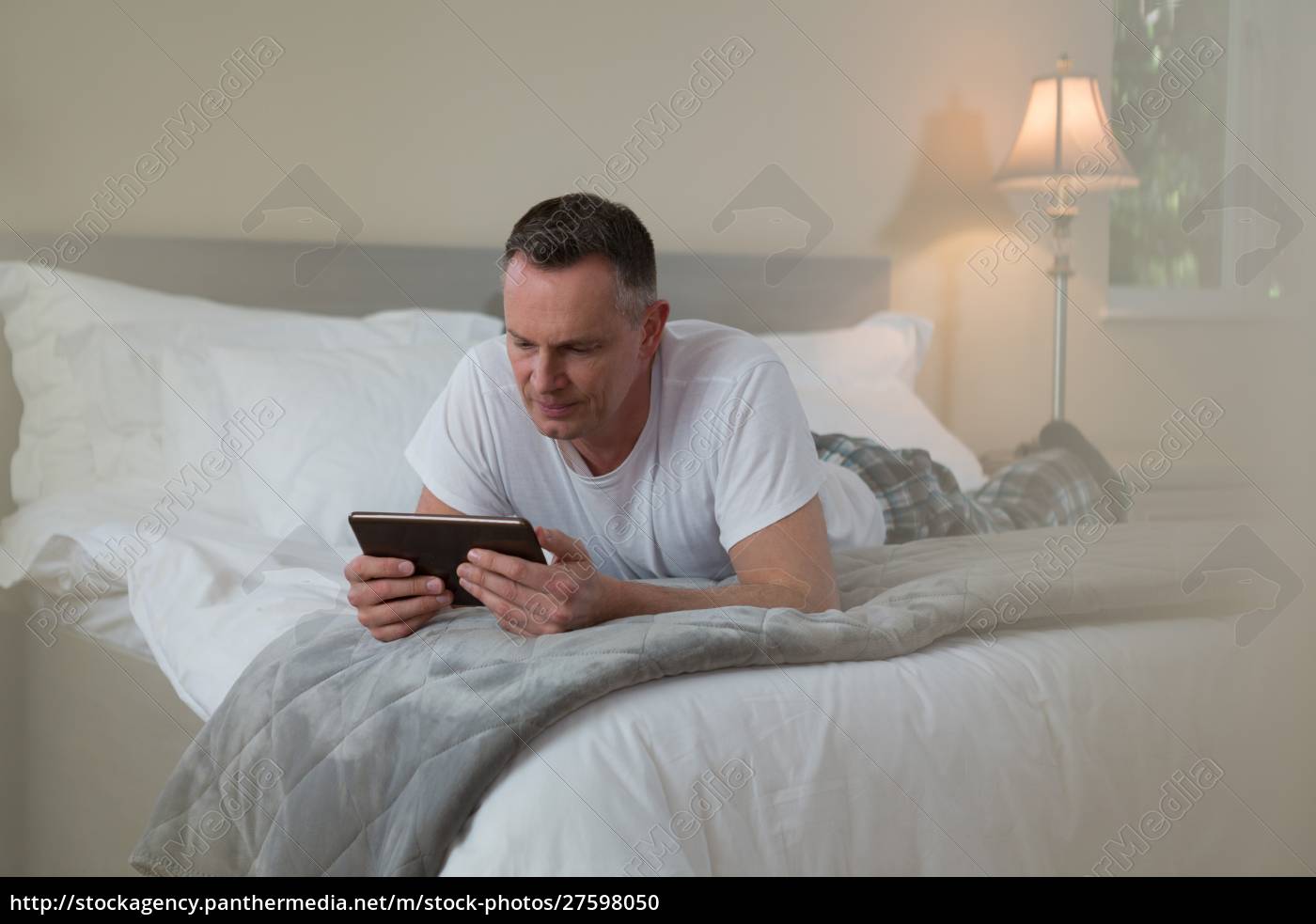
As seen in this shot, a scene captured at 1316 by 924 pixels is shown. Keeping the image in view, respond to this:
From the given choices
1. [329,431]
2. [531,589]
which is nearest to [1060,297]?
[329,431]

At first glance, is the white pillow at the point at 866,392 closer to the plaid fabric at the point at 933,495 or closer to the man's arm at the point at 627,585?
the plaid fabric at the point at 933,495

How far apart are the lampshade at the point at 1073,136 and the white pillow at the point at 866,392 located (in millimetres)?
555

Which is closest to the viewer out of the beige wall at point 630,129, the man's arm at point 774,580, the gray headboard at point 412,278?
the man's arm at point 774,580

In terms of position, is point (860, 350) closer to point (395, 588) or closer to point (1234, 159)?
point (395, 588)

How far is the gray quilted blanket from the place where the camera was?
Result: 0.98 meters

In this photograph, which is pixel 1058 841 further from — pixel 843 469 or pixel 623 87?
pixel 623 87

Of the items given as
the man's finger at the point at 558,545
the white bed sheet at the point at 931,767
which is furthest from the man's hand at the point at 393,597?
the white bed sheet at the point at 931,767

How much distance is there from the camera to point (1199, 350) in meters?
0.77

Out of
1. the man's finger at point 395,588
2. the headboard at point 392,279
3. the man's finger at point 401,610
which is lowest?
the man's finger at point 401,610

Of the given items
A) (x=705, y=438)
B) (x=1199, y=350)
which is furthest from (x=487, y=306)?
(x=1199, y=350)

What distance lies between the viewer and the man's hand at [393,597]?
3.83ft

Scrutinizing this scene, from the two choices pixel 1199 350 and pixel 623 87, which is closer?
pixel 1199 350

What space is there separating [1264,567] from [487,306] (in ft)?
5.89

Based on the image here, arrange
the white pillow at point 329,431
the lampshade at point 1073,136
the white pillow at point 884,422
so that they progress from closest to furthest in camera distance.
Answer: the white pillow at point 329,431 → the white pillow at point 884,422 → the lampshade at point 1073,136
